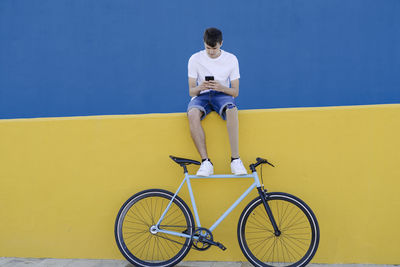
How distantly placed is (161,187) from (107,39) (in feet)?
10.2

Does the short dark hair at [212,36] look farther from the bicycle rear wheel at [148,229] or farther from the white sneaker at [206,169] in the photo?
the bicycle rear wheel at [148,229]

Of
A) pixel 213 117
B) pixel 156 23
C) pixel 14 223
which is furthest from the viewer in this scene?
pixel 156 23

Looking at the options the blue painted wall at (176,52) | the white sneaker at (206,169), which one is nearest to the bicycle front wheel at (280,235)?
the white sneaker at (206,169)

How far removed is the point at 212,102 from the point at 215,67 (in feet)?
0.99

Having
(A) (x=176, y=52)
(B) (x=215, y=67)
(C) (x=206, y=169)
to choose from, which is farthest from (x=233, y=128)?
(A) (x=176, y=52)

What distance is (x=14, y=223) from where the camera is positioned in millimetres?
3500

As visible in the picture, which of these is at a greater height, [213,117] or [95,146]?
[213,117]

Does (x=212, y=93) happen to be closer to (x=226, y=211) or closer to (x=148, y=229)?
(x=226, y=211)

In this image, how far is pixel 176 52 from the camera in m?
5.45

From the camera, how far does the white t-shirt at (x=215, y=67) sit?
315 centimetres

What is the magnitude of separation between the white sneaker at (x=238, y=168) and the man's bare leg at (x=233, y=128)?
6cm

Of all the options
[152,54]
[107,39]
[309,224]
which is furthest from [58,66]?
[309,224]

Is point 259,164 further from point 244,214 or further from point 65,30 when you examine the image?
point 65,30

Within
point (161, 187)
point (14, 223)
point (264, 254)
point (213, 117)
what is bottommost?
point (264, 254)
